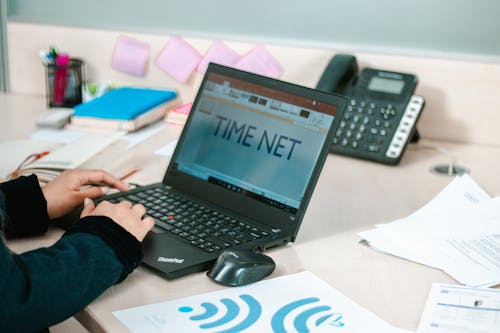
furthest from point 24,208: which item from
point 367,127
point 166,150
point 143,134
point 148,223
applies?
point 367,127

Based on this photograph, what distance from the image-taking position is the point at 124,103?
5.37 feet

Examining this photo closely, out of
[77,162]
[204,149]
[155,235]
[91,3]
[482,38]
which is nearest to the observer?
[155,235]

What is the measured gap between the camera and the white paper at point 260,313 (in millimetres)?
811

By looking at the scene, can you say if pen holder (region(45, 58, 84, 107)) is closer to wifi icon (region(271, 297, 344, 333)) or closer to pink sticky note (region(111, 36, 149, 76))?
pink sticky note (region(111, 36, 149, 76))

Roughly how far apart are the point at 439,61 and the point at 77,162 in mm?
806

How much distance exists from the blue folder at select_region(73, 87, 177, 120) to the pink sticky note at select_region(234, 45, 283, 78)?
0.68ft

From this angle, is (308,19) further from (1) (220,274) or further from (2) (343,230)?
(1) (220,274)

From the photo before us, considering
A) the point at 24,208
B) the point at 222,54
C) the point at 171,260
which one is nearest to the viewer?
the point at 171,260

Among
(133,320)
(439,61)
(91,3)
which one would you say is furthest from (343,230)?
(91,3)

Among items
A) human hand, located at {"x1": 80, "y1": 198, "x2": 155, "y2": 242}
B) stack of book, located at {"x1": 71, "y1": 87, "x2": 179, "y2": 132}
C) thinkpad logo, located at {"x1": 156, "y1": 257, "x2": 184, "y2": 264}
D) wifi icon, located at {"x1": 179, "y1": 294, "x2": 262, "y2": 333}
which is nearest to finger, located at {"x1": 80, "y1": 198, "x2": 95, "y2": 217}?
human hand, located at {"x1": 80, "y1": 198, "x2": 155, "y2": 242}

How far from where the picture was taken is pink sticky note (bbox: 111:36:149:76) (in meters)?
1.76

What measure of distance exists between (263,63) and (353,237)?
70cm

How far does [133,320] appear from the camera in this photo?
816 mm

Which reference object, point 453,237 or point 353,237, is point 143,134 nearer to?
point 353,237
